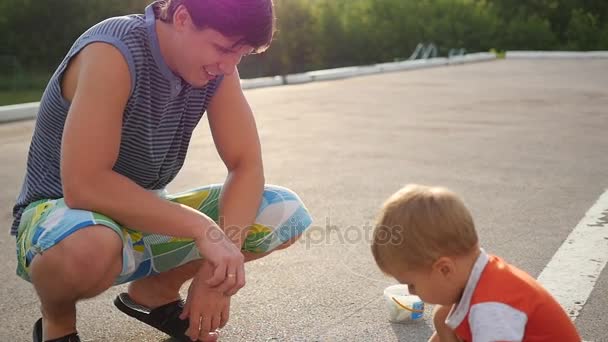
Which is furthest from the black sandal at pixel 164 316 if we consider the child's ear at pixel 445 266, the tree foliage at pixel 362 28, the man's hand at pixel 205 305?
the tree foliage at pixel 362 28

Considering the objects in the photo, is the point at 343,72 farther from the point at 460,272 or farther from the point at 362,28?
the point at 460,272

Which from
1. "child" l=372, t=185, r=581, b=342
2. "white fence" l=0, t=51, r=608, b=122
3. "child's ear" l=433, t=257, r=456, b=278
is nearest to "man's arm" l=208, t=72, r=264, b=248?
"child" l=372, t=185, r=581, b=342

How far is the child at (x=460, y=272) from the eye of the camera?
2.16 metres

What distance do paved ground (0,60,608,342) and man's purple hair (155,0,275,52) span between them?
1.18 meters

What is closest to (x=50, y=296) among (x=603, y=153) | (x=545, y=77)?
(x=603, y=153)

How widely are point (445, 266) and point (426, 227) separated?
Result: 0.43ft

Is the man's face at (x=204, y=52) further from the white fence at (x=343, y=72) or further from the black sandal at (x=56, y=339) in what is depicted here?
the white fence at (x=343, y=72)

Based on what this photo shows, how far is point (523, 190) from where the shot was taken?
17.9 ft

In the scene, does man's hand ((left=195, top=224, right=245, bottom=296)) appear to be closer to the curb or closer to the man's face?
the man's face

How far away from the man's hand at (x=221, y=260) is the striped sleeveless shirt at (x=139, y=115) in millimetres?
410

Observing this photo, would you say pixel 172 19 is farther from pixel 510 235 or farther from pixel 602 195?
pixel 602 195

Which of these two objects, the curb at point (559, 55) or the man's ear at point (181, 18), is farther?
the curb at point (559, 55)

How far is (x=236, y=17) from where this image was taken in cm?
245

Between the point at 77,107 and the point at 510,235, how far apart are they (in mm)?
2638
